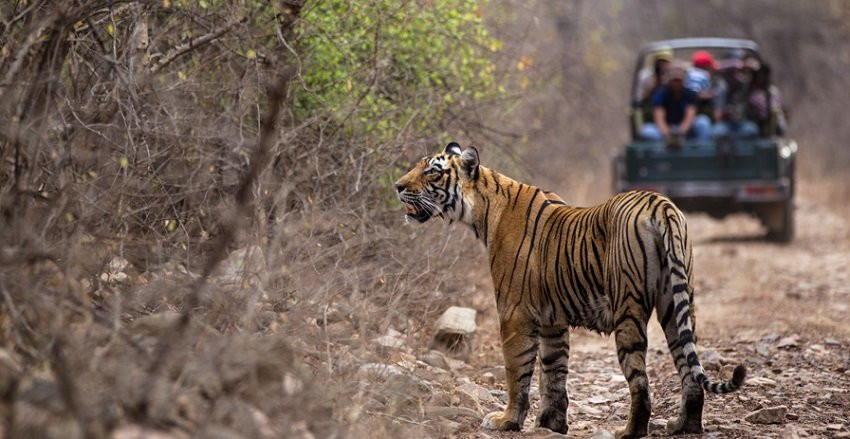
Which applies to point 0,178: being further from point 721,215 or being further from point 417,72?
point 721,215

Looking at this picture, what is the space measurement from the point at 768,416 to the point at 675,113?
9.22m

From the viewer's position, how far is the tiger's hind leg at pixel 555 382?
6.34m

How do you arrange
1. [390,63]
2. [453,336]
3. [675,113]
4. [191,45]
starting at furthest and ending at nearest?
[675,113] → [390,63] → [453,336] → [191,45]

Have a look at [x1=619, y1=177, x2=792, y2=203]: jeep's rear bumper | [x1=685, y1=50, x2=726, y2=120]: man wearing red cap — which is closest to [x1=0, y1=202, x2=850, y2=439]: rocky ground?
[x1=619, y1=177, x2=792, y2=203]: jeep's rear bumper

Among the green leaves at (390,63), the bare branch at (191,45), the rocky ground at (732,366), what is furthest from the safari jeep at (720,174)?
the bare branch at (191,45)

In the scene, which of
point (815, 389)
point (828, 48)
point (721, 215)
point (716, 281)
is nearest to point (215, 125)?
point (815, 389)

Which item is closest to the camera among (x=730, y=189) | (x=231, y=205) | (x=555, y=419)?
(x=555, y=419)

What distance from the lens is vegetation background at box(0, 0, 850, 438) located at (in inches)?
166

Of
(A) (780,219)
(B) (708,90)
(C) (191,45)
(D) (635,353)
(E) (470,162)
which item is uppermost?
(B) (708,90)

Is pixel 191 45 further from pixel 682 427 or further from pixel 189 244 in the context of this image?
pixel 682 427

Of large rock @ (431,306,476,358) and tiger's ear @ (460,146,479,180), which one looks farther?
large rock @ (431,306,476,358)

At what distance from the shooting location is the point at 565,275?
244 inches

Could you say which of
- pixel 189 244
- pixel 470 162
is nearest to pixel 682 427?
pixel 470 162

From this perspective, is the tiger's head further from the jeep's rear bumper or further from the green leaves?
the jeep's rear bumper
